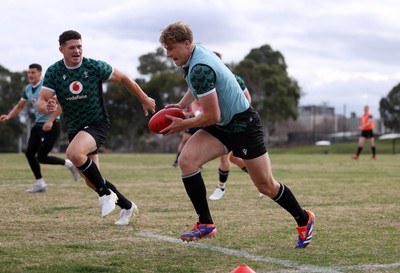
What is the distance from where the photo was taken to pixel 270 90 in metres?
53.2

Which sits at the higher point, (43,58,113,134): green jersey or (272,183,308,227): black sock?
(43,58,113,134): green jersey

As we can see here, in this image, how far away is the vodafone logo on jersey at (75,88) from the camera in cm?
745

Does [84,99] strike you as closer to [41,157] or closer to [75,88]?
[75,88]

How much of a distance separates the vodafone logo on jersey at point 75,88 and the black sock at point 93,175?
0.78 metres

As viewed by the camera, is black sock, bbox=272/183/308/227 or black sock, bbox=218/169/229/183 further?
black sock, bbox=218/169/229/183

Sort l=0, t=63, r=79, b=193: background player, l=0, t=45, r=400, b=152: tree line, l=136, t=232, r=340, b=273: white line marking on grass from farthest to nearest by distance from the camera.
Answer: l=0, t=45, r=400, b=152: tree line < l=0, t=63, r=79, b=193: background player < l=136, t=232, r=340, b=273: white line marking on grass

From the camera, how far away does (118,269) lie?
16.5 feet

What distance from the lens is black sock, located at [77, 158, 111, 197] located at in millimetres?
7320

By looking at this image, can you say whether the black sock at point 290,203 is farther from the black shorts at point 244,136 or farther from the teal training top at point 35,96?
the teal training top at point 35,96

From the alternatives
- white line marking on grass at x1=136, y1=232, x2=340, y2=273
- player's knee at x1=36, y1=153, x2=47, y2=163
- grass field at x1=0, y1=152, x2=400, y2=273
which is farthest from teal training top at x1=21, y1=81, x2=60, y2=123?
white line marking on grass at x1=136, y1=232, x2=340, y2=273

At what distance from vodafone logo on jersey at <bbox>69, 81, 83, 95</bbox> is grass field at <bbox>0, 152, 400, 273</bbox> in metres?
1.50

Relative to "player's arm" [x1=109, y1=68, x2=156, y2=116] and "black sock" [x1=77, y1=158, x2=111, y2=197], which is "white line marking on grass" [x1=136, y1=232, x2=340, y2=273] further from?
"player's arm" [x1=109, y1=68, x2=156, y2=116]

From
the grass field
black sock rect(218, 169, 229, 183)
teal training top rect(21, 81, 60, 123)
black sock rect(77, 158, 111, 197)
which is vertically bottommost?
the grass field

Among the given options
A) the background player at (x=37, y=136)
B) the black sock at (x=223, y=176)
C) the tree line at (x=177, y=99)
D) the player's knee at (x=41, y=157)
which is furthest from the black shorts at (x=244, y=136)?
the tree line at (x=177, y=99)
